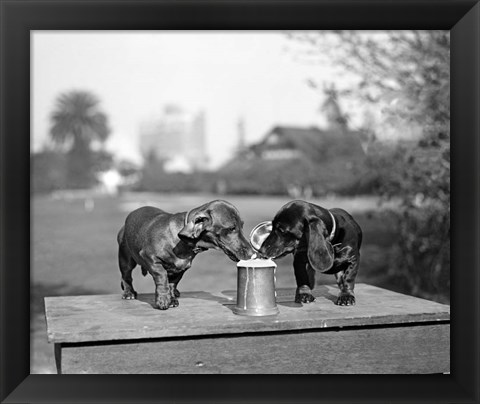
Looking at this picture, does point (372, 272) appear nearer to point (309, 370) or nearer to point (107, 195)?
point (309, 370)

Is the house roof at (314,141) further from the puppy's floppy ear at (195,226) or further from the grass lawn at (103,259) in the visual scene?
the puppy's floppy ear at (195,226)

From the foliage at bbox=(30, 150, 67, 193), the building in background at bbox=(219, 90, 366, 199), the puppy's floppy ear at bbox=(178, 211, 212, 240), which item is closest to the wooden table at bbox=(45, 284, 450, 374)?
the puppy's floppy ear at bbox=(178, 211, 212, 240)

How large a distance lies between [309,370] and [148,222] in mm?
999

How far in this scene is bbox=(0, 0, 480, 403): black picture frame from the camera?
2.58m

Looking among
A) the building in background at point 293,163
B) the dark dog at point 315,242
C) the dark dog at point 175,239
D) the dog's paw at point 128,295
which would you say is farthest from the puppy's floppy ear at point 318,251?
the building in background at point 293,163

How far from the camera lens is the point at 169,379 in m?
2.53

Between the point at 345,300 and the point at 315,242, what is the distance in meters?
0.43

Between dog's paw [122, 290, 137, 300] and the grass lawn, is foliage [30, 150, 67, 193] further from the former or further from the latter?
dog's paw [122, 290, 137, 300]

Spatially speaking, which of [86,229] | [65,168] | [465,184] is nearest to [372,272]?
[86,229]

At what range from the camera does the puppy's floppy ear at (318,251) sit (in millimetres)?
2646

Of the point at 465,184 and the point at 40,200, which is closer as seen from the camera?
the point at 465,184
